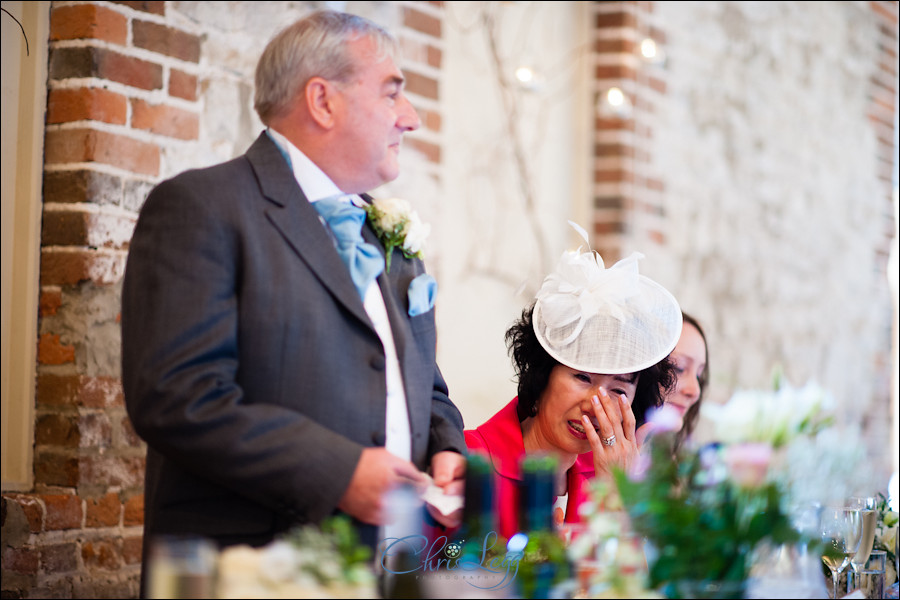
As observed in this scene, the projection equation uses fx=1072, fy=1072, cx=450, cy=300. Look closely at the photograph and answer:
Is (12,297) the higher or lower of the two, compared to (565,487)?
higher

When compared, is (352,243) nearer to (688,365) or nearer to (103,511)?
(103,511)

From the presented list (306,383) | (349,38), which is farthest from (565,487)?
(349,38)

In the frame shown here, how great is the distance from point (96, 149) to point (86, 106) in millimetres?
104

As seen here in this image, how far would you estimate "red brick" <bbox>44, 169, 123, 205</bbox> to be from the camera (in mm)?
2508

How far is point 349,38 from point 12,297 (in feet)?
4.08

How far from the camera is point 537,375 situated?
99.3 inches

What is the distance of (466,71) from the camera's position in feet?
13.5

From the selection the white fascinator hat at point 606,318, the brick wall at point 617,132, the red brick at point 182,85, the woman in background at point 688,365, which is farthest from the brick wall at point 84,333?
the brick wall at point 617,132

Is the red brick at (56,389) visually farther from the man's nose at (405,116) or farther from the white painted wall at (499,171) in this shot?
the white painted wall at (499,171)

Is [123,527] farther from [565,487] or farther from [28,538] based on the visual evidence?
[565,487]

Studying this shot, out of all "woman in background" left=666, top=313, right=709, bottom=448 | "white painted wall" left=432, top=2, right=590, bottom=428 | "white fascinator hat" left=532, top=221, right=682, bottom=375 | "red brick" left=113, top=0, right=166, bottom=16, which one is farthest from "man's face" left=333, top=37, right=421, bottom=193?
"white painted wall" left=432, top=2, right=590, bottom=428

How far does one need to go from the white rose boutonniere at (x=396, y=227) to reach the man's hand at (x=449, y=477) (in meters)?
0.35

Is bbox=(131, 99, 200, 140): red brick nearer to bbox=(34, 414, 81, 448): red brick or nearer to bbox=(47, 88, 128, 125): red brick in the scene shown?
bbox=(47, 88, 128, 125): red brick

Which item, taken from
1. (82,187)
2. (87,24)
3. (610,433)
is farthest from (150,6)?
(610,433)
